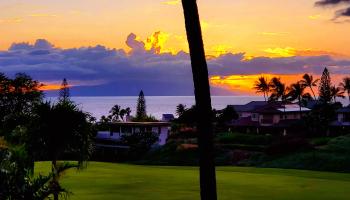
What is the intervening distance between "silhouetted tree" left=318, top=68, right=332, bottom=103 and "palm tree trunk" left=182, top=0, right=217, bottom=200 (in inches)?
5465

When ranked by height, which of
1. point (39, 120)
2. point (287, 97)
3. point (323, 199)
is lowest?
point (323, 199)

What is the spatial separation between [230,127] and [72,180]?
269ft

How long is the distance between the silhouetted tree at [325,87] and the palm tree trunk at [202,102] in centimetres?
13880

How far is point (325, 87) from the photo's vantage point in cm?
14812

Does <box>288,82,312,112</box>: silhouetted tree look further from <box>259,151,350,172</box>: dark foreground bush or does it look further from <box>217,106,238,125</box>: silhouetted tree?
<box>259,151,350,172</box>: dark foreground bush

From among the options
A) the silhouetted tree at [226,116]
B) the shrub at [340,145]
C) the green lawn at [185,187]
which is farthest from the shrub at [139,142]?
the green lawn at [185,187]

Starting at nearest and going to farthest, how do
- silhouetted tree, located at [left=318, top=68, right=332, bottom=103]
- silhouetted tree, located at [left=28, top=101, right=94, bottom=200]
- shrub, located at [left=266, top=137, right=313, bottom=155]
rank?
silhouetted tree, located at [left=28, top=101, right=94, bottom=200], shrub, located at [left=266, top=137, right=313, bottom=155], silhouetted tree, located at [left=318, top=68, right=332, bottom=103]

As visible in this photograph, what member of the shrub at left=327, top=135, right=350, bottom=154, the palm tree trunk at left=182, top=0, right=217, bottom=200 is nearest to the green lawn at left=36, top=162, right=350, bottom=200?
the palm tree trunk at left=182, top=0, right=217, bottom=200

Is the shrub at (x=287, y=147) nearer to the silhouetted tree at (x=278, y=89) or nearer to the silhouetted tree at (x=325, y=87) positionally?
the silhouetted tree at (x=278, y=89)

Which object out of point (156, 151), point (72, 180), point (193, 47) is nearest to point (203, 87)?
point (193, 47)

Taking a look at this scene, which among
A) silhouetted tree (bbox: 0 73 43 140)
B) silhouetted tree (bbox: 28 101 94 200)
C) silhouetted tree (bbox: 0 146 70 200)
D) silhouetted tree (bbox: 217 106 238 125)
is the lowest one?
silhouetted tree (bbox: 0 146 70 200)

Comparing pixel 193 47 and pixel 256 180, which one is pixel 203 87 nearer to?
pixel 193 47

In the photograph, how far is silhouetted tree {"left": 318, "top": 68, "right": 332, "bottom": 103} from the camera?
146250 millimetres

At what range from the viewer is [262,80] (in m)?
148
